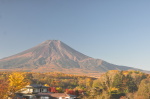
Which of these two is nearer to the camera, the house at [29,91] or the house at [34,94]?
the house at [34,94]

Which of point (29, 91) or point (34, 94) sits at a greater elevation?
point (29, 91)

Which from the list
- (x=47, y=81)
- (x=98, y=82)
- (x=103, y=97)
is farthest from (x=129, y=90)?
(x=47, y=81)

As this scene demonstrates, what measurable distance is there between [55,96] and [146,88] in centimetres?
2317

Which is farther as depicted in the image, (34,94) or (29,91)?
(29,91)

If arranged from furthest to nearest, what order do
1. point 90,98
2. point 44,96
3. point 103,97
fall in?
1. point 44,96
2. point 90,98
3. point 103,97

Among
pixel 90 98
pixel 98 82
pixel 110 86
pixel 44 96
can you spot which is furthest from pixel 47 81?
pixel 90 98

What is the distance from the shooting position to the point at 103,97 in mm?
47094

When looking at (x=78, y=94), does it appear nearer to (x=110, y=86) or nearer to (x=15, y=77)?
(x=110, y=86)

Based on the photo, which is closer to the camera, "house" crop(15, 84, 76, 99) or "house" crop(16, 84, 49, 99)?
"house" crop(15, 84, 76, 99)

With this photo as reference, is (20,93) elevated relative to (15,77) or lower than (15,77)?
lower

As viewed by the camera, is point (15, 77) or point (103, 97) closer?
point (103, 97)

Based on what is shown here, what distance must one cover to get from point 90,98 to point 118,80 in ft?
88.5

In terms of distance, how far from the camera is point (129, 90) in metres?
73.8

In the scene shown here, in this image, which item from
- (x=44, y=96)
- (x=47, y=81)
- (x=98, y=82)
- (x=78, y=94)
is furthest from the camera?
(x=47, y=81)
